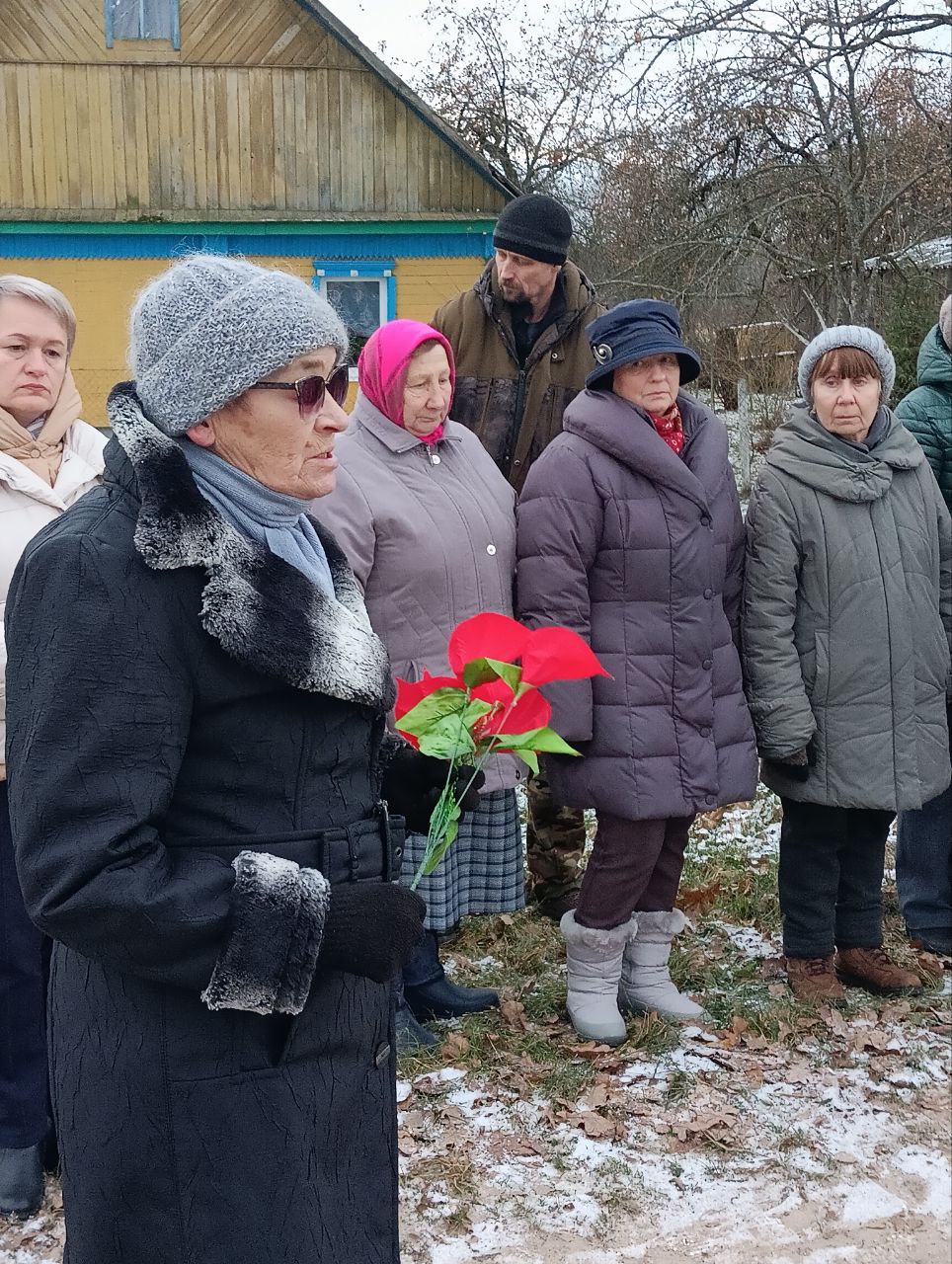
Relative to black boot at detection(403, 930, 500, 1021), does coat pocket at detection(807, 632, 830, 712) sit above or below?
above

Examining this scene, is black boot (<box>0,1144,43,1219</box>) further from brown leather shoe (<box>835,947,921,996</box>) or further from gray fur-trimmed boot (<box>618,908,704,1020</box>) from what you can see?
brown leather shoe (<box>835,947,921,996</box>)

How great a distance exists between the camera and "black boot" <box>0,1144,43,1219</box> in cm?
317

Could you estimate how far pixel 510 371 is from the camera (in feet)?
14.6

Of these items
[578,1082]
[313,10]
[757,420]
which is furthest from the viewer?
[313,10]

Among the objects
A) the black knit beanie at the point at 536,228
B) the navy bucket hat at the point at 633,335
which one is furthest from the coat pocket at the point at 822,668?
the black knit beanie at the point at 536,228

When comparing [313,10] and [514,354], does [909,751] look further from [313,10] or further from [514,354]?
[313,10]

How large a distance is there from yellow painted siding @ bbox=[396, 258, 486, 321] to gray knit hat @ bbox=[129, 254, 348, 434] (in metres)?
15.6

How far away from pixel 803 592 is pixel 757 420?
32.8ft

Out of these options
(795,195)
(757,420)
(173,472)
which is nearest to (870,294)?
(795,195)

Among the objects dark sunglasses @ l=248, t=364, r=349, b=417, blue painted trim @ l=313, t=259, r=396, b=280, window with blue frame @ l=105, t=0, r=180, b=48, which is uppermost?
window with blue frame @ l=105, t=0, r=180, b=48

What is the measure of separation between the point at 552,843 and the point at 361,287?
1328cm

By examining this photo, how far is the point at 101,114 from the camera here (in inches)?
656

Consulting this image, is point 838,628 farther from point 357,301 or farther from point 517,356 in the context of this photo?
point 357,301

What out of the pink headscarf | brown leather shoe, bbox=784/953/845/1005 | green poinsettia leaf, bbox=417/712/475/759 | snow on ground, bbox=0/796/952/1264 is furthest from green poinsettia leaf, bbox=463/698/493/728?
brown leather shoe, bbox=784/953/845/1005
